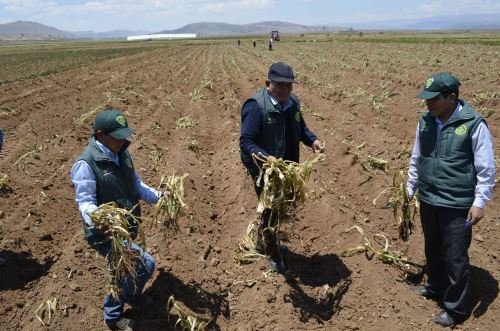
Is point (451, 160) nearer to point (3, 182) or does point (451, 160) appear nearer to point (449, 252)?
point (449, 252)

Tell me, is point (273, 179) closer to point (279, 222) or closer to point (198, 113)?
point (279, 222)

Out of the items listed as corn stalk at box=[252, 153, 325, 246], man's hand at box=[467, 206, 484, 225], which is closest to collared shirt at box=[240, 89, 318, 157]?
corn stalk at box=[252, 153, 325, 246]

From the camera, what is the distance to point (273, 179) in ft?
13.3

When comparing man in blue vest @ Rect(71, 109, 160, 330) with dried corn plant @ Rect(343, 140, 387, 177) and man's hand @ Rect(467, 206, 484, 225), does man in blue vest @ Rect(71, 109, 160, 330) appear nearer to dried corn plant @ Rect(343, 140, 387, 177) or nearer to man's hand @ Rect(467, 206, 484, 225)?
man's hand @ Rect(467, 206, 484, 225)

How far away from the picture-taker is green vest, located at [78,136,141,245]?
3506 mm

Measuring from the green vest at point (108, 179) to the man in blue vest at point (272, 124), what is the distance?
3.73 ft

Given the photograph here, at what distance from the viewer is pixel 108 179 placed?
3.59m

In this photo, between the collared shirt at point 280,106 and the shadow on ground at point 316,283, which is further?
the shadow on ground at point 316,283

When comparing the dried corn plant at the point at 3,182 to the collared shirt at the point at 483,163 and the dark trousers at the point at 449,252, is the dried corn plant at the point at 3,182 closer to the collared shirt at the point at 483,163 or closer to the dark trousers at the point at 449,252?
the dark trousers at the point at 449,252

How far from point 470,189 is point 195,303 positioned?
9.10ft

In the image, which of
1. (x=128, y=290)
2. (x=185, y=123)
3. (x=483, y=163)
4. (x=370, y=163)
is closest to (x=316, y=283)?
(x=128, y=290)

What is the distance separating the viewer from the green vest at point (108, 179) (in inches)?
138

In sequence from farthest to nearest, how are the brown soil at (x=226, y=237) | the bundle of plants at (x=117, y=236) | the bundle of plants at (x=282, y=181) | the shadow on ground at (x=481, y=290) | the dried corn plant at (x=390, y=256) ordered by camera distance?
the dried corn plant at (x=390, y=256) → the brown soil at (x=226, y=237) → the shadow on ground at (x=481, y=290) → the bundle of plants at (x=282, y=181) → the bundle of plants at (x=117, y=236)

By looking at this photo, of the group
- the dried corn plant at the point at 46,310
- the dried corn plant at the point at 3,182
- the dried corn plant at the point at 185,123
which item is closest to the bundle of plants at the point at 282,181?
the dried corn plant at the point at 46,310
